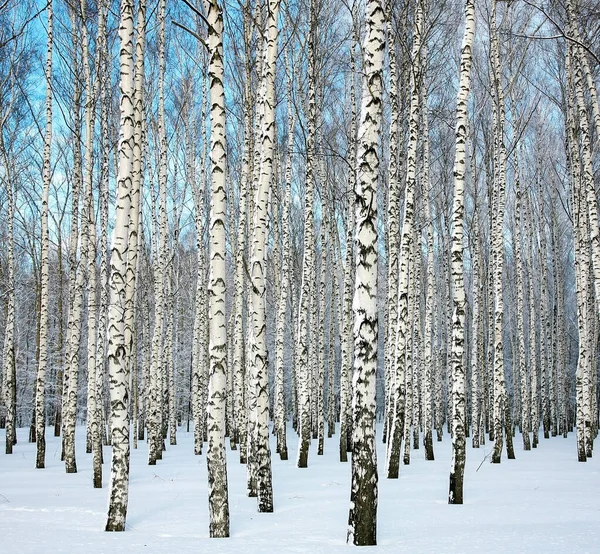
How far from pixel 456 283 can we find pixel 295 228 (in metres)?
18.5

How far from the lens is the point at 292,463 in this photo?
41.3ft

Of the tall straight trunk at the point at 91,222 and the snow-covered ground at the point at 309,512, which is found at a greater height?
the tall straight trunk at the point at 91,222

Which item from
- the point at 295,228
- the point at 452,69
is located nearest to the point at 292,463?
the point at 452,69

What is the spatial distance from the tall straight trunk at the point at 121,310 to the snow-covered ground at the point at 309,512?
0.42 meters

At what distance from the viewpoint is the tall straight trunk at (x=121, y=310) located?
5809 mm

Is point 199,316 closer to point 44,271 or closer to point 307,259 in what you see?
point 44,271

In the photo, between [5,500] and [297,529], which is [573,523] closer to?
[297,529]

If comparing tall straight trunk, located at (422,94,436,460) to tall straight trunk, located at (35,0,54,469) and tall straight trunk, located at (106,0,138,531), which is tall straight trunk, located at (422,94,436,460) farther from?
tall straight trunk, located at (35,0,54,469)

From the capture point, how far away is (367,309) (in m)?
5.13

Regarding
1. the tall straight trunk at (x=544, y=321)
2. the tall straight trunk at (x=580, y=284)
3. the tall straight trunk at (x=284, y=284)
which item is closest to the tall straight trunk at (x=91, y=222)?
the tall straight trunk at (x=284, y=284)

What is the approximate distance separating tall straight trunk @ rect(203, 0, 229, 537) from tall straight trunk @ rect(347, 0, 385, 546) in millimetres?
1418

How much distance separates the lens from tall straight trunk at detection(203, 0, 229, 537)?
5676mm

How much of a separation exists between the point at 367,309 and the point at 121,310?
8.90 ft

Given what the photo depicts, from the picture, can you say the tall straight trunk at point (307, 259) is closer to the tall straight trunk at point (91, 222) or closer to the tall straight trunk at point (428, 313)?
the tall straight trunk at point (428, 313)
